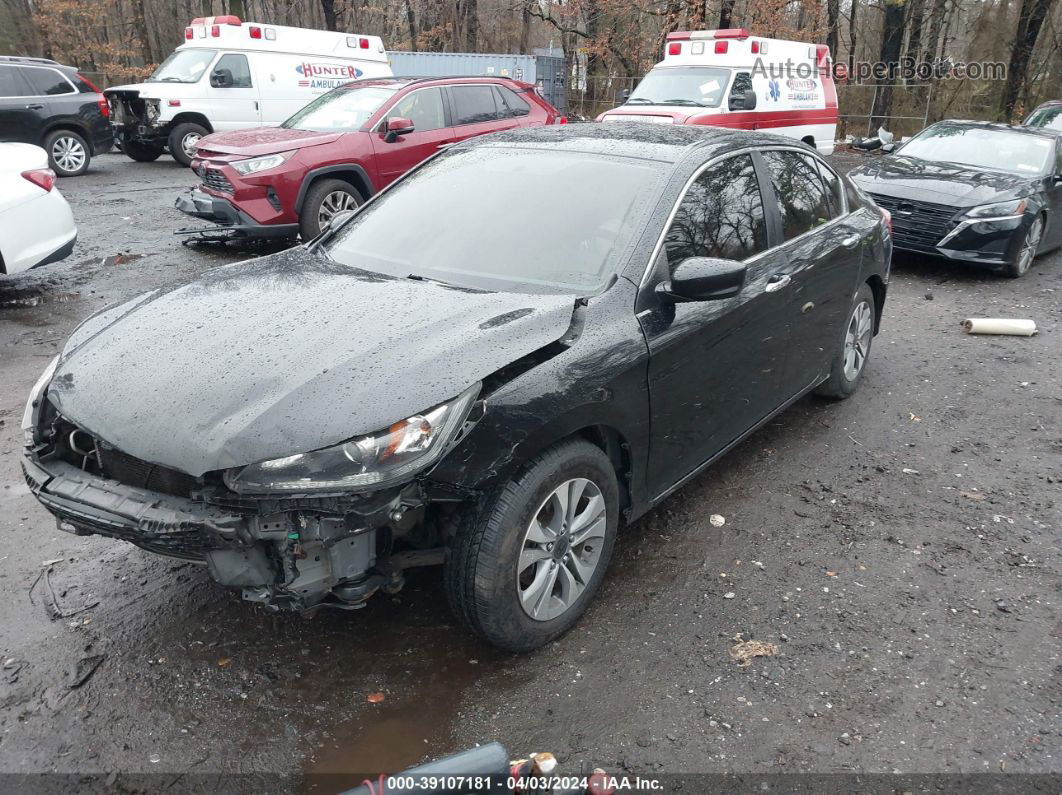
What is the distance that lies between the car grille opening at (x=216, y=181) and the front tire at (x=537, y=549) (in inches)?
260

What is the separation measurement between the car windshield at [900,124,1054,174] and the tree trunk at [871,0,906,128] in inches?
638

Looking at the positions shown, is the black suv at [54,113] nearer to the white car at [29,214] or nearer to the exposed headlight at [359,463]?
the white car at [29,214]

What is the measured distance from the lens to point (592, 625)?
10.5 ft

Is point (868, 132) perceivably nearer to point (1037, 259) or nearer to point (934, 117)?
point (934, 117)

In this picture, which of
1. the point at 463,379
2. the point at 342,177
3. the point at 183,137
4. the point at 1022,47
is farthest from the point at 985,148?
the point at 1022,47

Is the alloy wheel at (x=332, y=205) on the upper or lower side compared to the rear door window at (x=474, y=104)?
lower

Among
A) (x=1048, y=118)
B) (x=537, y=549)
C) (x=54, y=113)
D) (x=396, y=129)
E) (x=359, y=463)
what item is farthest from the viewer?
(x=54, y=113)

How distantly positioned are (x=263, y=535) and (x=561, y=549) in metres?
1.09

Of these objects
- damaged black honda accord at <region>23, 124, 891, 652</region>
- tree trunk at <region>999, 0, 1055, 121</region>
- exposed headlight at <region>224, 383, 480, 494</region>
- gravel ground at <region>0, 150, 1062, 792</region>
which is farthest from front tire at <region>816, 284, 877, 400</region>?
tree trunk at <region>999, 0, 1055, 121</region>

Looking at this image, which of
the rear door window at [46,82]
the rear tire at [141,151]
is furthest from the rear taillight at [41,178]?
the rear tire at [141,151]

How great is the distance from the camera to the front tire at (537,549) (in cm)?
270

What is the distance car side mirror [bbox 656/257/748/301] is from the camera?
317cm

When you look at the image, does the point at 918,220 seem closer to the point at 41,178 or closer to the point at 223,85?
the point at 41,178

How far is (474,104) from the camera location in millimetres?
10188
